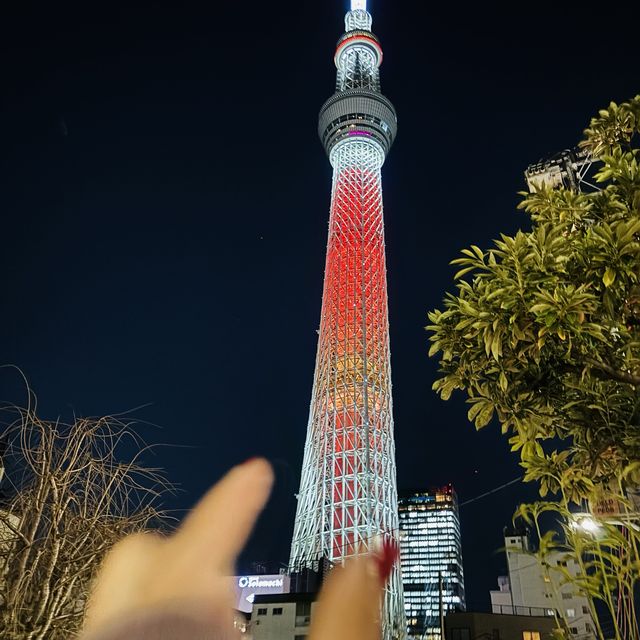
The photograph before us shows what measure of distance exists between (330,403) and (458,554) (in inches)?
4039

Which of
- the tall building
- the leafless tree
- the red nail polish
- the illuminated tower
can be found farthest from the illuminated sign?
the tall building

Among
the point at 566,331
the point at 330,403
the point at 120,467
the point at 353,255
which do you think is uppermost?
the point at 353,255

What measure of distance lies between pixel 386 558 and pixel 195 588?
16590 millimetres

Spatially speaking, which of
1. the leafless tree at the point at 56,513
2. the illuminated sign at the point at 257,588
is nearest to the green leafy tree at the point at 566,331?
the leafless tree at the point at 56,513

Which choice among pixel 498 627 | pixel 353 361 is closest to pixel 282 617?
pixel 498 627

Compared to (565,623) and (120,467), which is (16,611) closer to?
(120,467)

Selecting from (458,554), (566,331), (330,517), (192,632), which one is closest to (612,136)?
(566,331)

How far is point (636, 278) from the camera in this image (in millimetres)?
3346

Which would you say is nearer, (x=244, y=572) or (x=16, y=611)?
(x=16, y=611)

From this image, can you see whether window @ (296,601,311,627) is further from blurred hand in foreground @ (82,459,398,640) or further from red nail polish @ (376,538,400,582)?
red nail polish @ (376,538,400,582)

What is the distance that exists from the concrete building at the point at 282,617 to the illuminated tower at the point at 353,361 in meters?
1.83

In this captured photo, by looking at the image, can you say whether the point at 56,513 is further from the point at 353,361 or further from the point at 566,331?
the point at 353,361

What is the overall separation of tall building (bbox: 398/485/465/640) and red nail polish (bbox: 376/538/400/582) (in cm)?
8462

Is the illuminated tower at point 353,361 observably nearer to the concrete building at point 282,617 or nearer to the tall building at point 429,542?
→ the concrete building at point 282,617
